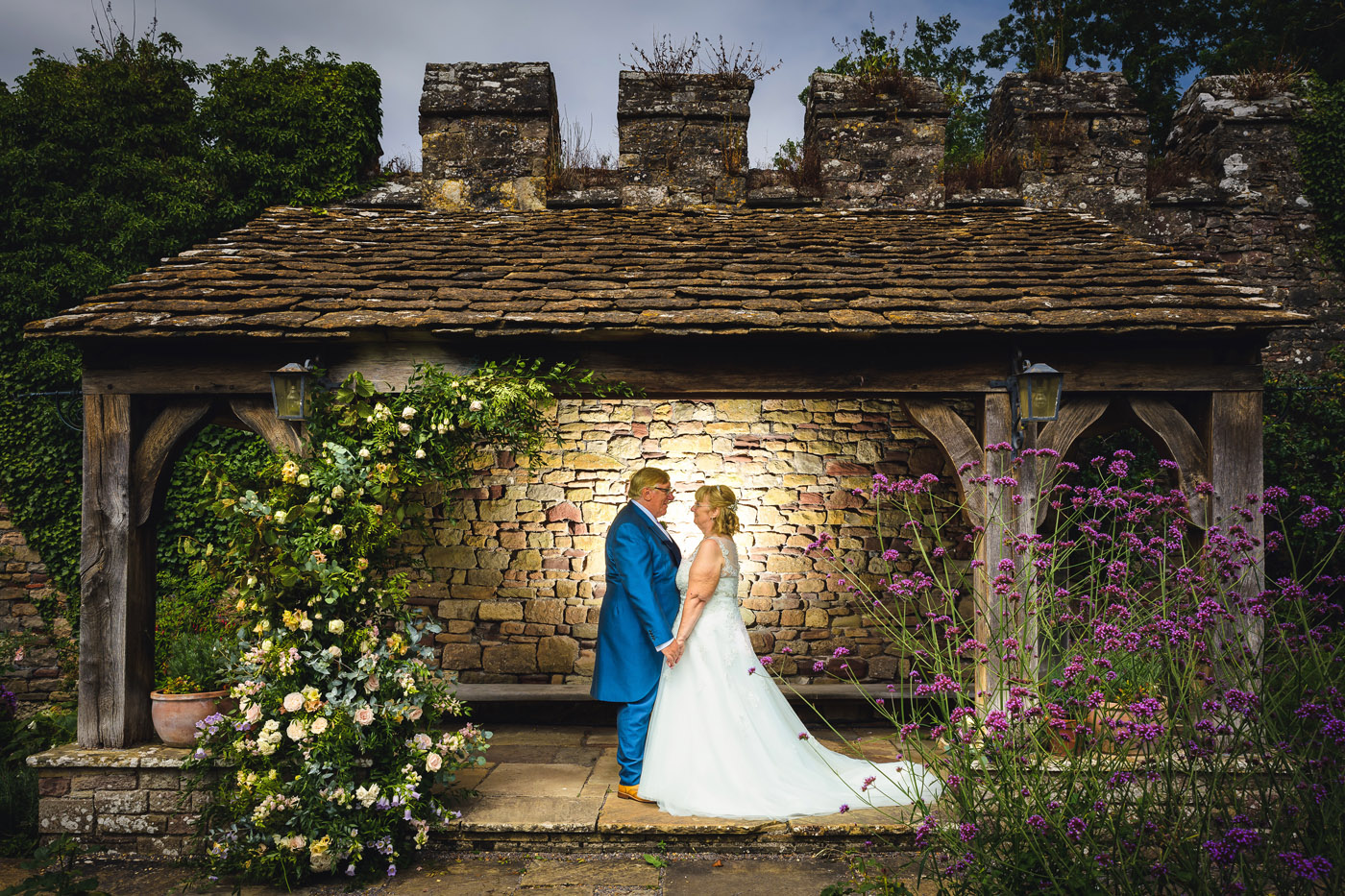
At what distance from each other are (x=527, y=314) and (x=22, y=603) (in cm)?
570

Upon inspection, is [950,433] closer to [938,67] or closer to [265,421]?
[265,421]

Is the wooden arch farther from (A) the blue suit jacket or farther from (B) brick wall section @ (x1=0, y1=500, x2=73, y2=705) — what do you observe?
(B) brick wall section @ (x1=0, y1=500, x2=73, y2=705)

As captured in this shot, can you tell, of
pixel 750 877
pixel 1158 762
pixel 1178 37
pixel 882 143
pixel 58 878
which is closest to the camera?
pixel 1158 762

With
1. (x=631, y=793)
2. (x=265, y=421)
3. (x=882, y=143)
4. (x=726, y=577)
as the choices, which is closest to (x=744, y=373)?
(x=726, y=577)

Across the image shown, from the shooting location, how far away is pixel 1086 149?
6.36 meters

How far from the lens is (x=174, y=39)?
675 centimetres

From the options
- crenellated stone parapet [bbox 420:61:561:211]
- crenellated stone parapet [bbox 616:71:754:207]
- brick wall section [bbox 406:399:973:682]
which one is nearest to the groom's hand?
brick wall section [bbox 406:399:973:682]

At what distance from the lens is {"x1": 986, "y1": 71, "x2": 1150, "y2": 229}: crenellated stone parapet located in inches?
250

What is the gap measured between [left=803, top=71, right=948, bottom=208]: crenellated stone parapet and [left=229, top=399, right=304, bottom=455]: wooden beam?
182 inches

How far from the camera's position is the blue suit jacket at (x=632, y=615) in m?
3.95

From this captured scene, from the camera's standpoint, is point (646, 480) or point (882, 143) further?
point (882, 143)

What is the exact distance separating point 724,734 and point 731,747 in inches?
2.9

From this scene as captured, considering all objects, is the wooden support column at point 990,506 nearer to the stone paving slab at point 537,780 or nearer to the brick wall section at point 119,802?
the stone paving slab at point 537,780

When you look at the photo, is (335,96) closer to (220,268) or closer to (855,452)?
(220,268)
